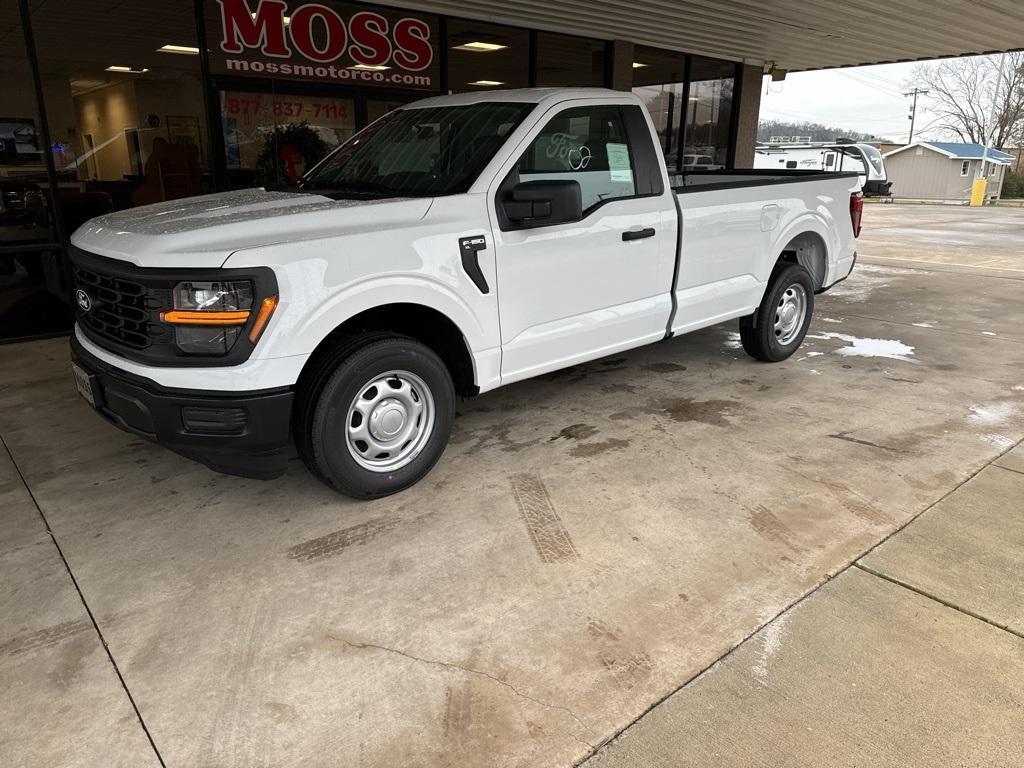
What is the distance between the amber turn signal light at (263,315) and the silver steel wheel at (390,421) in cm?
57

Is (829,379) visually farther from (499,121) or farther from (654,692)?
(654,692)

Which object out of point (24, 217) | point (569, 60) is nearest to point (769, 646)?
point (24, 217)

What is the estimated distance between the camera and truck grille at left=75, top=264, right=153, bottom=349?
3203 mm

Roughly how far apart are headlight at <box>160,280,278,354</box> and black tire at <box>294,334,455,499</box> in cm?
42

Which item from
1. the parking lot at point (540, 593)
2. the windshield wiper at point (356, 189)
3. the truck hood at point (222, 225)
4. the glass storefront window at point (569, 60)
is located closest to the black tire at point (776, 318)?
the parking lot at point (540, 593)

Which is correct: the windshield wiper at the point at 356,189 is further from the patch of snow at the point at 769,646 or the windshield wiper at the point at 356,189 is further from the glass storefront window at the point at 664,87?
the glass storefront window at the point at 664,87

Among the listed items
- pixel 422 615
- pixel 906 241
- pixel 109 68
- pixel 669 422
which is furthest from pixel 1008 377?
pixel 906 241

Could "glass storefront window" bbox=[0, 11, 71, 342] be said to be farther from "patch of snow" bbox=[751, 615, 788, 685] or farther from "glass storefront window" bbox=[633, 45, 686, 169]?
"glass storefront window" bbox=[633, 45, 686, 169]

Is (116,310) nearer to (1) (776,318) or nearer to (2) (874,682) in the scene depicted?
(2) (874,682)

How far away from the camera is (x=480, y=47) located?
9.81m

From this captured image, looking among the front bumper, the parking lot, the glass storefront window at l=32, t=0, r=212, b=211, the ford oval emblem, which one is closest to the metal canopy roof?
the glass storefront window at l=32, t=0, r=212, b=211

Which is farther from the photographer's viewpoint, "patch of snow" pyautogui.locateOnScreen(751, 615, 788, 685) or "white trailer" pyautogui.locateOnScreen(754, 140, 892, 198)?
"white trailer" pyautogui.locateOnScreen(754, 140, 892, 198)

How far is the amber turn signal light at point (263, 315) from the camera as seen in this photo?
3086 mm

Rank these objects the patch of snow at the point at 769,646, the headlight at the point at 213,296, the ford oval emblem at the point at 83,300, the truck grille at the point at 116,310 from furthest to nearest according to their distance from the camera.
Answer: the ford oval emblem at the point at 83,300 → the truck grille at the point at 116,310 → the headlight at the point at 213,296 → the patch of snow at the point at 769,646
